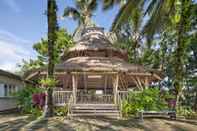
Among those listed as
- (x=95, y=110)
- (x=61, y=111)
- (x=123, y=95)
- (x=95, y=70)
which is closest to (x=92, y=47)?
(x=95, y=70)

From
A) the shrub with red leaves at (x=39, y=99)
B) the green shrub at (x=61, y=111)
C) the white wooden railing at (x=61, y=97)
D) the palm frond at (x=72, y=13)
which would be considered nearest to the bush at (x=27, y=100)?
the shrub with red leaves at (x=39, y=99)

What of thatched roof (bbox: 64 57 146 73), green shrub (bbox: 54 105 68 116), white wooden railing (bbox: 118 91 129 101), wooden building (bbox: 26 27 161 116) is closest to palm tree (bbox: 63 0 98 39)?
wooden building (bbox: 26 27 161 116)

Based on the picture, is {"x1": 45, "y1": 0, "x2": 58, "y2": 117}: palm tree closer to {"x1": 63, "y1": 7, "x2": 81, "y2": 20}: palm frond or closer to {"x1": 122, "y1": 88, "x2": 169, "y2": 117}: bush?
{"x1": 122, "y1": 88, "x2": 169, "y2": 117}: bush

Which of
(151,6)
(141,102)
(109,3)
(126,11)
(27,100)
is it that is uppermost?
(109,3)

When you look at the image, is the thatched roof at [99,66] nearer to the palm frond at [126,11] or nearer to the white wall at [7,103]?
the palm frond at [126,11]

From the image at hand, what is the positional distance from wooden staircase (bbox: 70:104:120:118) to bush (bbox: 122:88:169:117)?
0.62m

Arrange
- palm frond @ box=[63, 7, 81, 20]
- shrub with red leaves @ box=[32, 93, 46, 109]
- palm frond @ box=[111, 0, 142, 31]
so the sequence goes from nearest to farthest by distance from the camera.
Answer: palm frond @ box=[111, 0, 142, 31], shrub with red leaves @ box=[32, 93, 46, 109], palm frond @ box=[63, 7, 81, 20]

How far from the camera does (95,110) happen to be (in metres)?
17.2

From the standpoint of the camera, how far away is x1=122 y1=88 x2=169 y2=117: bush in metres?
16.9

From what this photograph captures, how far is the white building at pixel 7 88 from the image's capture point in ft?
75.6

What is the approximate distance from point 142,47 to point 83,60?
19.8m

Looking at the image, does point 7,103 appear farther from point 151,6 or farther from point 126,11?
point 151,6

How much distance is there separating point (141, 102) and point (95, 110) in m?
2.78

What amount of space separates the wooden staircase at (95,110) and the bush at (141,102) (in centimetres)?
62
